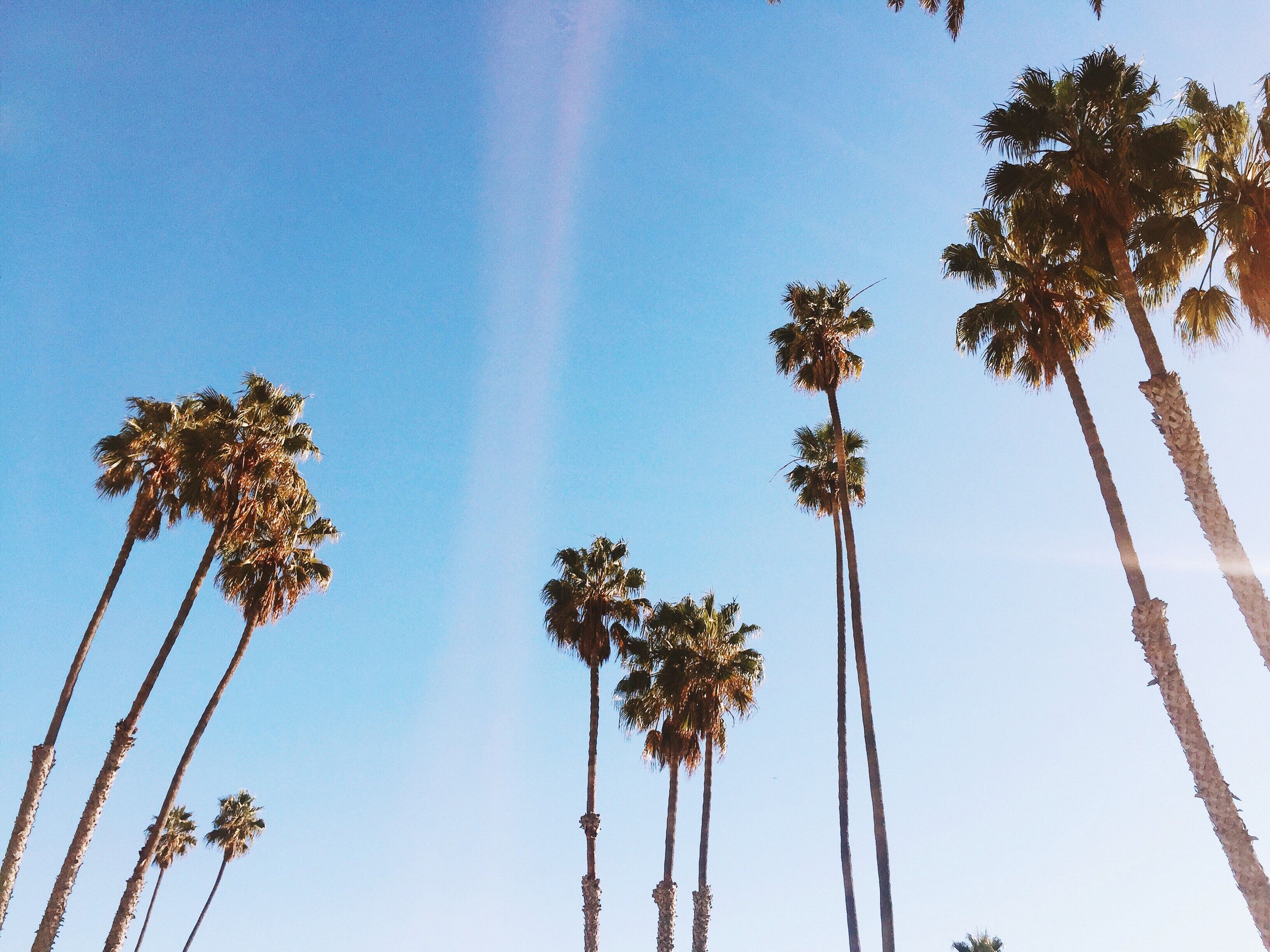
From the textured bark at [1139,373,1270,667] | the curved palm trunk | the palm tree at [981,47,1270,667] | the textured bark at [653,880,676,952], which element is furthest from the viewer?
the textured bark at [653,880,676,952]

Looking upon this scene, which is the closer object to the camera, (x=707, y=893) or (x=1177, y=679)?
(x=1177, y=679)

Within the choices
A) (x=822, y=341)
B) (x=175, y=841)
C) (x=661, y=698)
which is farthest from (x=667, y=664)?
(x=175, y=841)

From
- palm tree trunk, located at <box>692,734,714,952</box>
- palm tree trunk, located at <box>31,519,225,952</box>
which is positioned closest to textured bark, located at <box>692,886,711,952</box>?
palm tree trunk, located at <box>692,734,714,952</box>

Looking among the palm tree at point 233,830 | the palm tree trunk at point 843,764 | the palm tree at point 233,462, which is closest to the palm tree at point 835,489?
the palm tree trunk at point 843,764

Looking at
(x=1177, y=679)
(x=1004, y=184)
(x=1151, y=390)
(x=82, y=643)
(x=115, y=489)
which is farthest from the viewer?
(x=115, y=489)

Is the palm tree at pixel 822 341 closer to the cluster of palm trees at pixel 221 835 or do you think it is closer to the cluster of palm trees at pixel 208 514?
the cluster of palm trees at pixel 208 514

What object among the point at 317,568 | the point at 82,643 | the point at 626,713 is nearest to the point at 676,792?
the point at 626,713

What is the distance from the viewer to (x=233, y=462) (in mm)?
27625

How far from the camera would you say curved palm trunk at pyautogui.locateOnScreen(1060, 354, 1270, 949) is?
13688 millimetres

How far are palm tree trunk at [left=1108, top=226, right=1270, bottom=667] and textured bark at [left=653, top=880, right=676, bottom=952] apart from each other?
21503 millimetres

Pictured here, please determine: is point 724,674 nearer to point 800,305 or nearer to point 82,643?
point 800,305

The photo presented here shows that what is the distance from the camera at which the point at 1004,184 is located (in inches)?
739

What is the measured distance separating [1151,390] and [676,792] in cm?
2109

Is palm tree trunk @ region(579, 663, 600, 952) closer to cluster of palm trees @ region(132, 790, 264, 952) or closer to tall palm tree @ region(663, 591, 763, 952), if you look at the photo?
tall palm tree @ region(663, 591, 763, 952)
